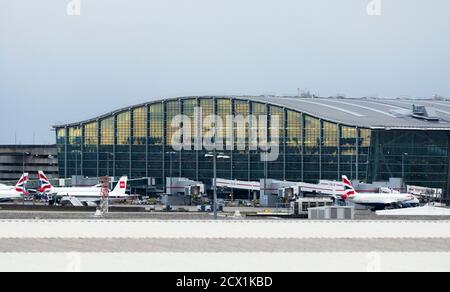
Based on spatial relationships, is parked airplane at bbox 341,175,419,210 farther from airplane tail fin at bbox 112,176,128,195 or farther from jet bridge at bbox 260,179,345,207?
airplane tail fin at bbox 112,176,128,195

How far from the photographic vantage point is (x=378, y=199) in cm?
16038

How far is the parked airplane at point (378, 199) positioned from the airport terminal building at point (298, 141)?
1550 cm

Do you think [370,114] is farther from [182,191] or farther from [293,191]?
[182,191]

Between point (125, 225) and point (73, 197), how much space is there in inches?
4169

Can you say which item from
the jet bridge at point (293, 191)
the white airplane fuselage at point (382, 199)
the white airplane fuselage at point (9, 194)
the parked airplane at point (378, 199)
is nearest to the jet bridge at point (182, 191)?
the jet bridge at point (293, 191)

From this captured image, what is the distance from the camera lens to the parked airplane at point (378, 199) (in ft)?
520

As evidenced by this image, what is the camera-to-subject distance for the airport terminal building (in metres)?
179

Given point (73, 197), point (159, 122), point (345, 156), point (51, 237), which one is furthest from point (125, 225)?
point (159, 122)

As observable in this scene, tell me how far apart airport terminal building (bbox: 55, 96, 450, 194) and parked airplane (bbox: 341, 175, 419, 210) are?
1550 centimetres

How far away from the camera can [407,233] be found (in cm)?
6378

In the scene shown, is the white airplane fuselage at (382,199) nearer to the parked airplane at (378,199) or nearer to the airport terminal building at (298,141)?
the parked airplane at (378,199)

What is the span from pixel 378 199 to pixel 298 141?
1096 inches

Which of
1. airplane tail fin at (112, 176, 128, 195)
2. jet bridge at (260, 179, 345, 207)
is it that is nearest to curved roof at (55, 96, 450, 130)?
jet bridge at (260, 179, 345, 207)
